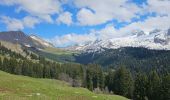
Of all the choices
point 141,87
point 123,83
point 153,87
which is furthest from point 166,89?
point 123,83

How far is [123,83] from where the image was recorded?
160750 millimetres

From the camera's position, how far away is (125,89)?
160 metres

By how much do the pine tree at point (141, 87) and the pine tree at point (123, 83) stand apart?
1074 centimetres

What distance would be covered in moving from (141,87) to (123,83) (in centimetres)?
1909

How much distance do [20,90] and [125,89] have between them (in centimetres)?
11848

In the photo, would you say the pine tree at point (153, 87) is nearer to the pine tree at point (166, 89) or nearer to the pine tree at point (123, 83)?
the pine tree at point (166, 89)

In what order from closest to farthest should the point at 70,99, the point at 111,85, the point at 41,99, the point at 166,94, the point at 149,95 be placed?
1. the point at 41,99
2. the point at 70,99
3. the point at 166,94
4. the point at 149,95
5. the point at 111,85

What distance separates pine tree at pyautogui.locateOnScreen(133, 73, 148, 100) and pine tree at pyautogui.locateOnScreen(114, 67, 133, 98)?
1074cm

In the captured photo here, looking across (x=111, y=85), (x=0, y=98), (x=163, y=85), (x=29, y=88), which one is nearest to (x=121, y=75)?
(x=111, y=85)

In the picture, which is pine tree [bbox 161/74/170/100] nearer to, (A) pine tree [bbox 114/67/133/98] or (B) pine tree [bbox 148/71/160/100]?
(B) pine tree [bbox 148/71/160/100]

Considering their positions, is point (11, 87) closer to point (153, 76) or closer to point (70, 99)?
point (70, 99)

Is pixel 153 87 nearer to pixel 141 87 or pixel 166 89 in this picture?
pixel 141 87

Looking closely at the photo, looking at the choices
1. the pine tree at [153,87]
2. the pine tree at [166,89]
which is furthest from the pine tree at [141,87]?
the pine tree at [166,89]

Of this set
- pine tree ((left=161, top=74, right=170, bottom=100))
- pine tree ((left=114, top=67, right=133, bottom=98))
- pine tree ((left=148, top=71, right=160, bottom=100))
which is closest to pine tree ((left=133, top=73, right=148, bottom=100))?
pine tree ((left=148, top=71, right=160, bottom=100))
